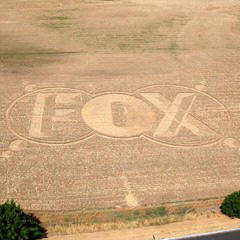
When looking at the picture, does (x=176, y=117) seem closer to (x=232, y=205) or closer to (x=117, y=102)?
Answer: (x=117, y=102)

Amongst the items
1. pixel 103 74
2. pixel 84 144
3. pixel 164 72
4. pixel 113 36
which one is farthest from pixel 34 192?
pixel 113 36

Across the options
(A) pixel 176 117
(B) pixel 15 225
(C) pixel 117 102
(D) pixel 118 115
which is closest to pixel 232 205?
(A) pixel 176 117

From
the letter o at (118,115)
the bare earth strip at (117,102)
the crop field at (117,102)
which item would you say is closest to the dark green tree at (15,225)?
the bare earth strip at (117,102)

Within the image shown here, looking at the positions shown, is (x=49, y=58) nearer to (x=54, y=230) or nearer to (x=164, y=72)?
(x=164, y=72)

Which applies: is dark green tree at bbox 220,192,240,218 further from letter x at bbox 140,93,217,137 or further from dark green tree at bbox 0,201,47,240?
dark green tree at bbox 0,201,47,240

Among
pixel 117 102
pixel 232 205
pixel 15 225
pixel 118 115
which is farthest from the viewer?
pixel 117 102

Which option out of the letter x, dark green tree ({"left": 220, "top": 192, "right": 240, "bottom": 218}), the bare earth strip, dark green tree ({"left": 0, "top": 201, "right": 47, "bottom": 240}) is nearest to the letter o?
the bare earth strip

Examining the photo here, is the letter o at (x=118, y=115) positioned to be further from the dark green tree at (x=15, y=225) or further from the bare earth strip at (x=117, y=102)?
the dark green tree at (x=15, y=225)

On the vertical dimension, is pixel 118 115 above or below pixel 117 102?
below
